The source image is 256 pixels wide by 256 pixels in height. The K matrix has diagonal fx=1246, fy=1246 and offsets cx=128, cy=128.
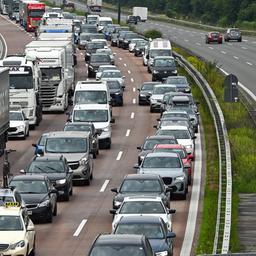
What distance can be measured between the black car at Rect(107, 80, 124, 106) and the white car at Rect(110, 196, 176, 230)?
37866 millimetres

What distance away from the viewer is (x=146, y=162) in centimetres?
4084

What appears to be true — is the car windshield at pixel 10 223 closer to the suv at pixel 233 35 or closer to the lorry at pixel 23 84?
the lorry at pixel 23 84

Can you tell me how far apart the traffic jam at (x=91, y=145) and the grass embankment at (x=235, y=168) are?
101 cm

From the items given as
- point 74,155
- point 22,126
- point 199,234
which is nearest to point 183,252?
point 199,234

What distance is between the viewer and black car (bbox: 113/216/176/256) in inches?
1089

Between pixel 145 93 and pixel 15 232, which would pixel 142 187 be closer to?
pixel 15 232

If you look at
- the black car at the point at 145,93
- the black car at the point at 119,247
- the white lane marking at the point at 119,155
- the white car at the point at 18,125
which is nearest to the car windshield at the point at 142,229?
the black car at the point at 119,247

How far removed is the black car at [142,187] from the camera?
35.5m

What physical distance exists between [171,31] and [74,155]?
347 feet

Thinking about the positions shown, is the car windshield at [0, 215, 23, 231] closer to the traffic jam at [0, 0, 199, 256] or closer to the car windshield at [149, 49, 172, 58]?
the traffic jam at [0, 0, 199, 256]

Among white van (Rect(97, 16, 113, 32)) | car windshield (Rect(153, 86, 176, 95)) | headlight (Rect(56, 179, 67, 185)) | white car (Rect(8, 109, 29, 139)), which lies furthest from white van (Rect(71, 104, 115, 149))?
white van (Rect(97, 16, 113, 32))

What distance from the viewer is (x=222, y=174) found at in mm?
40781

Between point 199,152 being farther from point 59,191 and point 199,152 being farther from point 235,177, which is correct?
point 59,191

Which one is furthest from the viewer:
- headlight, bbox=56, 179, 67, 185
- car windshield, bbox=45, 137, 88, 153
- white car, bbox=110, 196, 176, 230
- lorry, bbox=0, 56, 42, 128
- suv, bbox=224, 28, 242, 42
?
suv, bbox=224, 28, 242, 42
